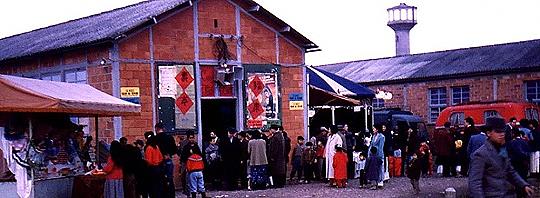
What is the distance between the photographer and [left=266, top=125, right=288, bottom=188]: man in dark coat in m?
18.6

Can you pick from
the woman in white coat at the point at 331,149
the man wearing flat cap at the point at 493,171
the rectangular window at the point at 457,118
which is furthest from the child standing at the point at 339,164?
the man wearing flat cap at the point at 493,171

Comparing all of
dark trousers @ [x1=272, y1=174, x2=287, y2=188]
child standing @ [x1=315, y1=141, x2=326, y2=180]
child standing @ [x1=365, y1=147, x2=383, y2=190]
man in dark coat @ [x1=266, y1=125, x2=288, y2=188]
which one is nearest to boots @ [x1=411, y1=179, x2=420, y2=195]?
child standing @ [x1=365, y1=147, x2=383, y2=190]

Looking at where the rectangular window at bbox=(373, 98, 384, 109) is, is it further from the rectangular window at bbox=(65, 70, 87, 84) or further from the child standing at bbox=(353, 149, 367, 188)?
the rectangular window at bbox=(65, 70, 87, 84)

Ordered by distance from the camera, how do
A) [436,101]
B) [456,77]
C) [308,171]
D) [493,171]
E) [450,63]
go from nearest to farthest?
1. [493,171]
2. [308,171]
3. [456,77]
4. [436,101]
5. [450,63]

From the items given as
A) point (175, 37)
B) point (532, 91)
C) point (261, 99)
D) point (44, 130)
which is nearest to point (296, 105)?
point (261, 99)

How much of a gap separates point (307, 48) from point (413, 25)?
26.1 m

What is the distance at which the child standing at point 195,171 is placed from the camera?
1598 centimetres

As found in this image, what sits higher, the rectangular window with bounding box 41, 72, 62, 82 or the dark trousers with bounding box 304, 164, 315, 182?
the rectangular window with bounding box 41, 72, 62, 82

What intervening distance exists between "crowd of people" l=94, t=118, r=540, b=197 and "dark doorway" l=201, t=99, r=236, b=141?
0.77 m

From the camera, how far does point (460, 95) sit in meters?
32.9

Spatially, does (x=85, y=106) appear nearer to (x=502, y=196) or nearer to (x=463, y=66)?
(x=502, y=196)

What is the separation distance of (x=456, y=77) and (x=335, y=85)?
8.73 metres

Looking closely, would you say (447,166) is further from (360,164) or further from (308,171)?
(308,171)

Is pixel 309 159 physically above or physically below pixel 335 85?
below
